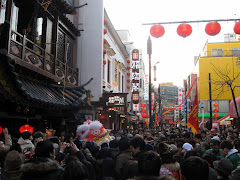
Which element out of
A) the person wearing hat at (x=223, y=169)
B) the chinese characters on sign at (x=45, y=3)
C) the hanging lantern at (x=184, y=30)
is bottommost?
Result: the person wearing hat at (x=223, y=169)

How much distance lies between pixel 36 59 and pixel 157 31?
16.9ft

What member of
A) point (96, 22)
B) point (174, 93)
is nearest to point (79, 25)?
point (96, 22)

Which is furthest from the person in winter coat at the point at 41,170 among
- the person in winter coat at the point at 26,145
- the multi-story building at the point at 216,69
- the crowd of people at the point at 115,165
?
the multi-story building at the point at 216,69

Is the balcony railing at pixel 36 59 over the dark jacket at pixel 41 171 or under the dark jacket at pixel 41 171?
over

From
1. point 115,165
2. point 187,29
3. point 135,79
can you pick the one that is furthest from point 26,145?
point 135,79

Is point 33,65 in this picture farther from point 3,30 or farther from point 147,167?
point 147,167

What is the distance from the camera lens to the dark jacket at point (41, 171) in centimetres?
358

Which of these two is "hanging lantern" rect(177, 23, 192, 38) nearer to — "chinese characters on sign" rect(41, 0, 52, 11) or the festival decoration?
the festival decoration

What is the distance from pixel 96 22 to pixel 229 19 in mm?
10729

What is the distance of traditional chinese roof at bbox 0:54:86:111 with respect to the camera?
7938 millimetres

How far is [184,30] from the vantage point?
36.1 ft

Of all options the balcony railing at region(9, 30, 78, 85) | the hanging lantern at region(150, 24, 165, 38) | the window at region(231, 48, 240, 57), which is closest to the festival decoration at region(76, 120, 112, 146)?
the balcony railing at region(9, 30, 78, 85)

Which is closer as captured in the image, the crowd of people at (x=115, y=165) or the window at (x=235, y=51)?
the crowd of people at (x=115, y=165)

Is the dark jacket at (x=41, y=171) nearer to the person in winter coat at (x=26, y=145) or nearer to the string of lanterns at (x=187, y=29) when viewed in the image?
the person in winter coat at (x=26, y=145)
